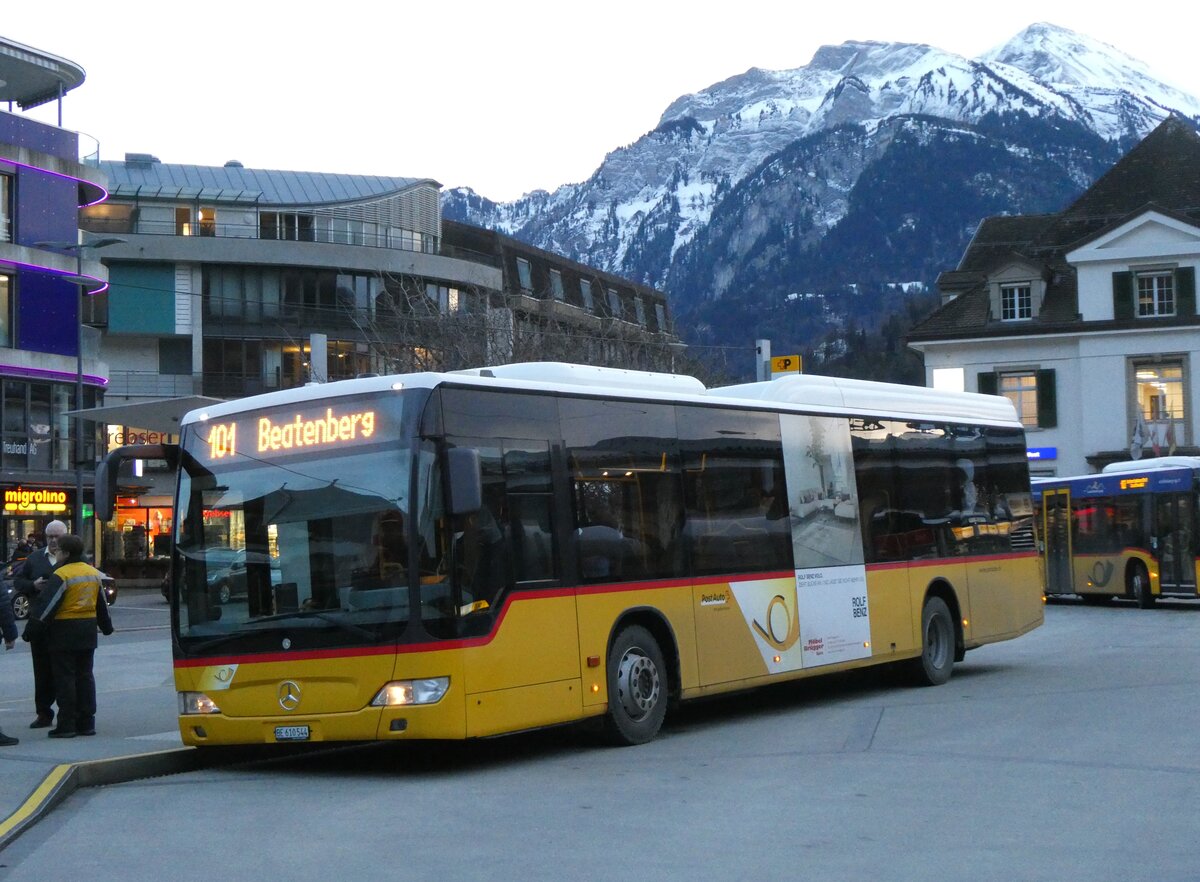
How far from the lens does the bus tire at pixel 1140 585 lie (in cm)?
3375

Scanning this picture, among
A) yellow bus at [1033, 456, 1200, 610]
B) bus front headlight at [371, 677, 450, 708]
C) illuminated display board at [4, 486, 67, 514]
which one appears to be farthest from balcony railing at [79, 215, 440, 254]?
bus front headlight at [371, 677, 450, 708]

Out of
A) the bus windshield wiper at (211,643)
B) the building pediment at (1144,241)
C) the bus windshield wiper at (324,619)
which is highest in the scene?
the building pediment at (1144,241)

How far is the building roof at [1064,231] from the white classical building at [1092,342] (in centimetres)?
8

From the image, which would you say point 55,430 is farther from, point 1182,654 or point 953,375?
point 1182,654

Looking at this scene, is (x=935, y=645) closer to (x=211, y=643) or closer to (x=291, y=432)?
(x=291, y=432)

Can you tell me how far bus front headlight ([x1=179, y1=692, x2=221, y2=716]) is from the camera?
11.5m

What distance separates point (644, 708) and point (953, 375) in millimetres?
43230

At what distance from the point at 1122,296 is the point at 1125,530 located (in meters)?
19.9

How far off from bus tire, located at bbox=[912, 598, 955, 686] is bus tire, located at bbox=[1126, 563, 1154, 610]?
58.9ft

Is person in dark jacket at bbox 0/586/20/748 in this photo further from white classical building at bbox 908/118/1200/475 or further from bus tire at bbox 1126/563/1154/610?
white classical building at bbox 908/118/1200/475

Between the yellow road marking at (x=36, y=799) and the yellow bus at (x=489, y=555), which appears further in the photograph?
the yellow bus at (x=489, y=555)

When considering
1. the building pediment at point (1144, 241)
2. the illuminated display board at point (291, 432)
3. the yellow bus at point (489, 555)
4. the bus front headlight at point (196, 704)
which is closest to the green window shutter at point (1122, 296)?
the building pediment at point (1144, 241)

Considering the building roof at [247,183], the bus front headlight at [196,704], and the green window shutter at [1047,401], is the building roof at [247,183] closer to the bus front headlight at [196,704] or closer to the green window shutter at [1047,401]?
the green window shutter at [1047,401]

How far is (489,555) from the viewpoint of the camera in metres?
11.1
